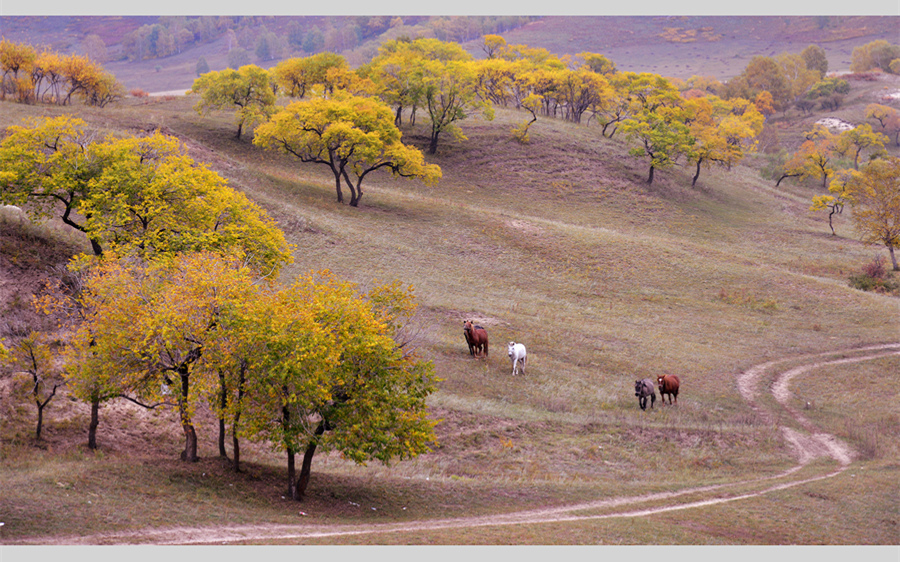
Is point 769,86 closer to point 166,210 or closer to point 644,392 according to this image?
point 644,392

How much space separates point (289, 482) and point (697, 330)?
111ft

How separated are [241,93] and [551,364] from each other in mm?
57455

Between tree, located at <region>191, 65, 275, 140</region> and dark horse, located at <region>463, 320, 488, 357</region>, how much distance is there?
49577 mm

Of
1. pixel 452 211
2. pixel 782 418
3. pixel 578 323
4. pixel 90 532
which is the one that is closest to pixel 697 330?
pixel 578 323

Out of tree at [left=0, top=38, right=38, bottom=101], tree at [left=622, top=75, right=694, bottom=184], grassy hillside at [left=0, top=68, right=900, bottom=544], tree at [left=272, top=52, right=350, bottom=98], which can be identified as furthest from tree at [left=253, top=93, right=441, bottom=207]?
tree at [left=0, top=38, right=38, bottom=101]

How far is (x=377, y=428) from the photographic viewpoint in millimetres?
18781

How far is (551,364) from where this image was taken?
1442 inches

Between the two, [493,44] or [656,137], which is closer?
[656,137]

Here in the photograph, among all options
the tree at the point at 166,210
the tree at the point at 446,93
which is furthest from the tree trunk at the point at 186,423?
the tree at the point at 446,93

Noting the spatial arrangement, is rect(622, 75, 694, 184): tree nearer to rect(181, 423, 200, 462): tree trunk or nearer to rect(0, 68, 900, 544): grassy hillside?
rect(0, 68, 900, 544): grassy hillside

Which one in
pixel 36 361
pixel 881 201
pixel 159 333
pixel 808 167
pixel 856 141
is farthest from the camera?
pixel 856 141

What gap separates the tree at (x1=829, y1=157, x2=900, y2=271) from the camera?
203 ft

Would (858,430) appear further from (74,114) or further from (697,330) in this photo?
(74,114)

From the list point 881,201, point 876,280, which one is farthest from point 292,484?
point 881,201
